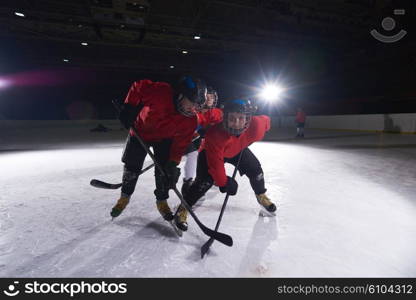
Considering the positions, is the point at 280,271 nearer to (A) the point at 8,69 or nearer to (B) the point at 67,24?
(B) the point at 67,24

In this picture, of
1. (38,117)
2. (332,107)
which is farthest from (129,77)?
(332,107)

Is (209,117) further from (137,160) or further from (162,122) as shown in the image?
(137,160)

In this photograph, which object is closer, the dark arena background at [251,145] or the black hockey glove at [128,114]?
the dark arena background at [251,145]

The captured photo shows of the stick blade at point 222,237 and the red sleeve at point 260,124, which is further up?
the red sleeve at point 260,124

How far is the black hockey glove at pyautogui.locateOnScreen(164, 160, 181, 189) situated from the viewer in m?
1.78

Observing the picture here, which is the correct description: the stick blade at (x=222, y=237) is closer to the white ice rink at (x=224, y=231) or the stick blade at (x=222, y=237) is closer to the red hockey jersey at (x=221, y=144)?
the white ice rink at (x=224, y=231)

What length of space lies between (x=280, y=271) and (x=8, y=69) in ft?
54.4

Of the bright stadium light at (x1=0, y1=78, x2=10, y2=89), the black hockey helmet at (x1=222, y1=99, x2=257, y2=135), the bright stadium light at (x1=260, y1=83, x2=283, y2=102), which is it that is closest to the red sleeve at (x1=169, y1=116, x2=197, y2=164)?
the black hockey helmet at (x1=222, y1=99, x2=257, y2=135)

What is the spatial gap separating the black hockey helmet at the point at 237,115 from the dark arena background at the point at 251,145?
1.38ft

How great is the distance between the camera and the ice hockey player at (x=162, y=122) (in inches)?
65.7

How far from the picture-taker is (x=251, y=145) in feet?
24.0

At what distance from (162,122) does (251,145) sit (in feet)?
18.8

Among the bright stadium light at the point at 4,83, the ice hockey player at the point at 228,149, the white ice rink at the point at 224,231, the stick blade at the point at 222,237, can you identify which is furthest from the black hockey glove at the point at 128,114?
the bright stadium light at the point at 4,83

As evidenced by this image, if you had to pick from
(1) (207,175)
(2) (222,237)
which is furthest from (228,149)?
(2) (222,237)
